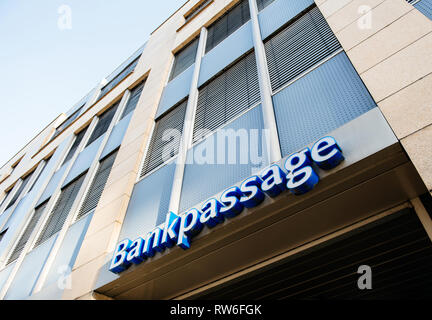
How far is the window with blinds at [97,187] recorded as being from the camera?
9891 mm

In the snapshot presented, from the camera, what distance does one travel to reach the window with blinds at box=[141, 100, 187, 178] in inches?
338

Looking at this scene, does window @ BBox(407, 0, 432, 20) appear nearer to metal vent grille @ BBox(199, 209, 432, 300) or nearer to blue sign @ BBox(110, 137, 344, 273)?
blue sign @ BBox(110, 137, 344, 273)

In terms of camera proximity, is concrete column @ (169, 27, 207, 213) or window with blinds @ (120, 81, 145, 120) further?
window with blinds @ (120, 81, 145, 120)

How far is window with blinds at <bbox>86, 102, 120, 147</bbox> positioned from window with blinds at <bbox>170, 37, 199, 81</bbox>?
420 centimetres

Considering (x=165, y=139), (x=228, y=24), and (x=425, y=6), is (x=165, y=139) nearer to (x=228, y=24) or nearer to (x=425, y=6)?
(x=228, y=24)

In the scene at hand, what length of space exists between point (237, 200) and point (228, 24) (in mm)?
9291

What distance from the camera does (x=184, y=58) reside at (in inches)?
513

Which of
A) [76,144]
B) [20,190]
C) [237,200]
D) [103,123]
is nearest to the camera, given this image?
[237,200]

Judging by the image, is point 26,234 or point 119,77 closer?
point 26,234

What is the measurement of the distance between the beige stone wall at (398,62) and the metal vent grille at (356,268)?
4.21 feet

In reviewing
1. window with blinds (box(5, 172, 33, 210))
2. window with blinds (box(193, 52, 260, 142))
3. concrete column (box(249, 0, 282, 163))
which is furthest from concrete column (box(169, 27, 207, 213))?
window with blinds (box(5, 172, 33, 210))

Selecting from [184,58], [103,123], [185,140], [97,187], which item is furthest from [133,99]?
[185,140]

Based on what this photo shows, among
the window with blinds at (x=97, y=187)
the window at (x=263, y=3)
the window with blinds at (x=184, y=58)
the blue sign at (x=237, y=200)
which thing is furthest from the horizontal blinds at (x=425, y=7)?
the window with blinds at (x=97, y=187)

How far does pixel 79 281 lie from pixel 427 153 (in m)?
7.12
